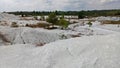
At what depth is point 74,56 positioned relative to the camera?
23.9 ft

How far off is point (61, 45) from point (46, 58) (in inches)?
34.3

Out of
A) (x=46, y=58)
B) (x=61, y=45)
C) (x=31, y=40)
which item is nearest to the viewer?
Result: (x=46, y=58)

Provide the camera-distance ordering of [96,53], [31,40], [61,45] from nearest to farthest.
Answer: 1. [96,53]
2. [61,45]
3. [31,40]

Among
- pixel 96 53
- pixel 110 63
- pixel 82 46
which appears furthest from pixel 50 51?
pixel 110 63

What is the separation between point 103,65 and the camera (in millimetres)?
6418

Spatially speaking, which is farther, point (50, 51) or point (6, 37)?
point (6, 37)

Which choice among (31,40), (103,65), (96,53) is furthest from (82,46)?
(31,40)

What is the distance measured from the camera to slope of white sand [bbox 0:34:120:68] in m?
6.63

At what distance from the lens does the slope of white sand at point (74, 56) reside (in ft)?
21.7

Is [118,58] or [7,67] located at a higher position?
[118,58]

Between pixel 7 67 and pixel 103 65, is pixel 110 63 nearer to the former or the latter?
pixel 103 65

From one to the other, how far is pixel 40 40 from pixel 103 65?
31.0 feet

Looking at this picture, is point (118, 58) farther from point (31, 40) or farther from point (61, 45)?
point (31, 40)

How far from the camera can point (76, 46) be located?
7742mm
